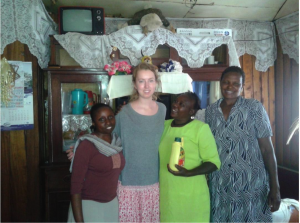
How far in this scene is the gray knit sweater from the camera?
125 centimetres

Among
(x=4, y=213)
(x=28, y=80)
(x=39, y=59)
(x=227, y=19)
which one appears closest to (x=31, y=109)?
(x=28, y=80)

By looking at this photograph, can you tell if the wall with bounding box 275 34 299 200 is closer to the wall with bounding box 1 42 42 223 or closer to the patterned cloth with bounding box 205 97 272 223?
the patterned cloth with bounding box 205 97 272 223

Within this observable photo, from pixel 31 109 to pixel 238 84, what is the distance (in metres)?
1.71

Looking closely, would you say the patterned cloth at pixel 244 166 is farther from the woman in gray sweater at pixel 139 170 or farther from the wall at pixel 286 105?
the wall at pixel 286 105

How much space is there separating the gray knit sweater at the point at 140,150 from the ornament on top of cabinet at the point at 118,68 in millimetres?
868

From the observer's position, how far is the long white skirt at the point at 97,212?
1.13 m

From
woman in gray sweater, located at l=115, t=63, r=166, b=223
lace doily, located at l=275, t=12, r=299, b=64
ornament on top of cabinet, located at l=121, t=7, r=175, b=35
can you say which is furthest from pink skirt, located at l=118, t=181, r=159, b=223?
lace doily, located at l=275, t=12, r=299, b=64

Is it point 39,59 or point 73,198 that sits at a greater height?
point 39,59

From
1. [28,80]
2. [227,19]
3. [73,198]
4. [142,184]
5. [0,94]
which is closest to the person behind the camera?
[73,198]

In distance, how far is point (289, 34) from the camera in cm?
256

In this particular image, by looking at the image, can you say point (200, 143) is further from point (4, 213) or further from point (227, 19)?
point (227, 19)

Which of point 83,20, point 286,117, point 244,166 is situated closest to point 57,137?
point 83,20

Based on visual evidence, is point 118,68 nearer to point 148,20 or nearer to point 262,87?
point 148,20

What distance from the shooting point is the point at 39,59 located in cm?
208
